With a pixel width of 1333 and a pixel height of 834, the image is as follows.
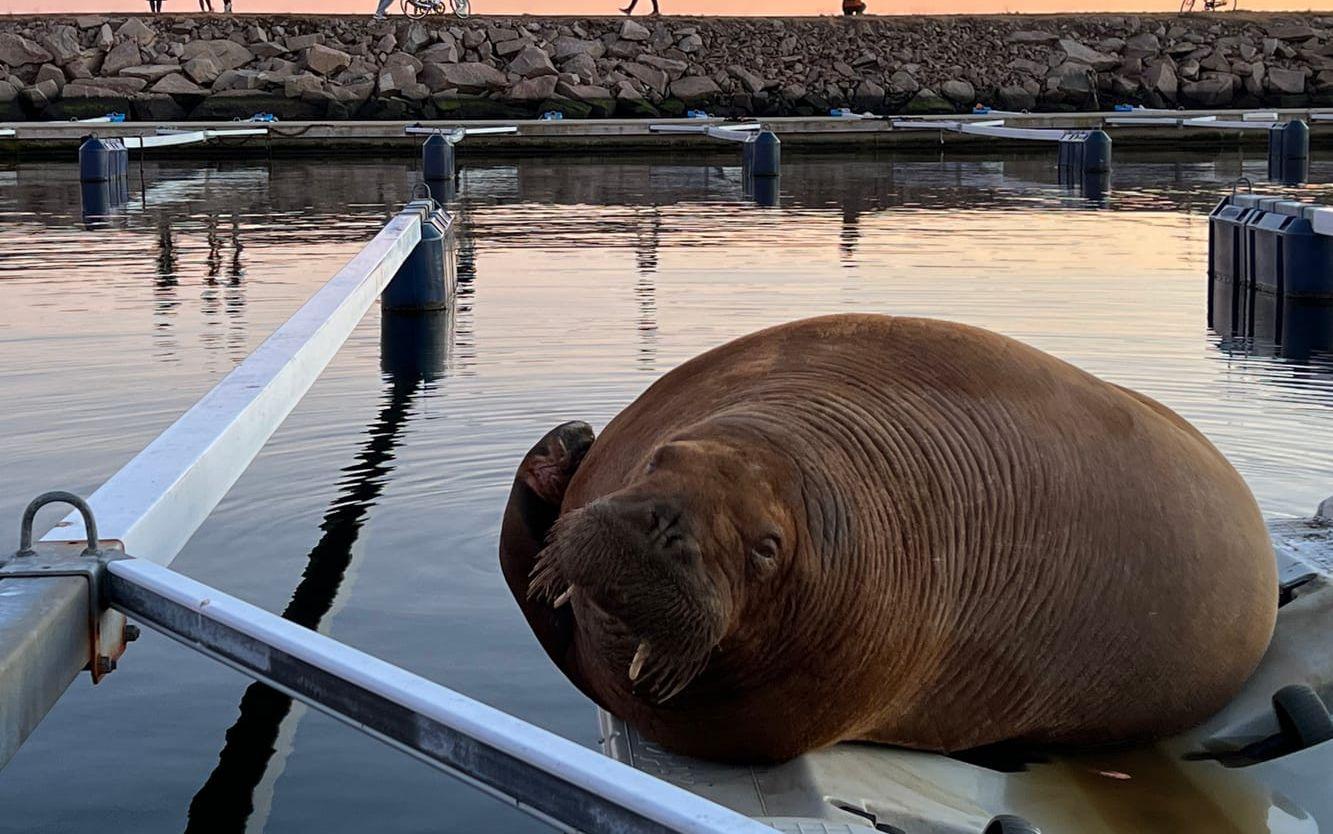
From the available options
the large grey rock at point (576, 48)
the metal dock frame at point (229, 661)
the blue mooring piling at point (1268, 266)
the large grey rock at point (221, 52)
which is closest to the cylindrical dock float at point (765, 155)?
the blue mooring piling at point (1268, 266)

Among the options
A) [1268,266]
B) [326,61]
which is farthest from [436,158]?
[326,61]

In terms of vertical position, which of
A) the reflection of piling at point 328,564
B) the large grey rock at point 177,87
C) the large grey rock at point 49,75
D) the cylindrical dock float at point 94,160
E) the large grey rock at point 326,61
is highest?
the large grey rock at point 326,61

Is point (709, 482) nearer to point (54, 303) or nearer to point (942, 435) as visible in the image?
point (942, 435)

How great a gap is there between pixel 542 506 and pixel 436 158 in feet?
71.0

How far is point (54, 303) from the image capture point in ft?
40.6

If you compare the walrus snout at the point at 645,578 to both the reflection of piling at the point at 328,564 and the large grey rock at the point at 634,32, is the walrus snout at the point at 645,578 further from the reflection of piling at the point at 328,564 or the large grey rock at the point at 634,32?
the large grey rock at the point at 634,32

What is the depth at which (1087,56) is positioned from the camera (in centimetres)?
4697

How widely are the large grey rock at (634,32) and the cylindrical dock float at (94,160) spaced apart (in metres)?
23.8

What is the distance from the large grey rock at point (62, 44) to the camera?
139 feet

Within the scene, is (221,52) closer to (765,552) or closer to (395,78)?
(395,78)

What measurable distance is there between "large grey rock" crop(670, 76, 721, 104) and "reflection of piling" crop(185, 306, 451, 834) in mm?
32349

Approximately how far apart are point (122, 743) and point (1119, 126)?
34.5 metres

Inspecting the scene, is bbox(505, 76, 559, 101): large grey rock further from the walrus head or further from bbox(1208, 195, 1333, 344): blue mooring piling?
the walrus head

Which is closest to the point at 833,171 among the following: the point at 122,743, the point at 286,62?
the point at 286,62
